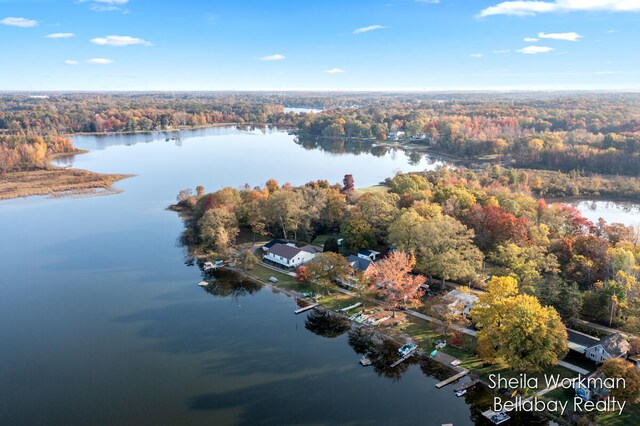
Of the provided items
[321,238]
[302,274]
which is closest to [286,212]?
[321,238]

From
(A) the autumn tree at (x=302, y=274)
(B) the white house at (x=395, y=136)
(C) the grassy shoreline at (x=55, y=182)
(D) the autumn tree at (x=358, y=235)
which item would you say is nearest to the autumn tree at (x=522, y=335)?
(A) the autumn tree at (x=302, y=274)

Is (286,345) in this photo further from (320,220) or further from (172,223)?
(172,223)

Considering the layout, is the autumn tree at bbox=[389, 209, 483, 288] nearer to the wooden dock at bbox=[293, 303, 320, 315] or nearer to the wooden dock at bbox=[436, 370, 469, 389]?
the wooden dock at bbox=[293, 303, 320, 315]

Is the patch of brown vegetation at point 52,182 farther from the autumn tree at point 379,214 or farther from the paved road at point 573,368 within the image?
the paved road at point 573,368

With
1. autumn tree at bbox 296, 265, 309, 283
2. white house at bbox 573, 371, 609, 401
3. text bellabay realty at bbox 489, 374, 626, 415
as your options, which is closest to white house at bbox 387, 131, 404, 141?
autumn tree at bbox 296, 265, 309, 283

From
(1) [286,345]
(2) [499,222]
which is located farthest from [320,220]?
(1) [286,345]

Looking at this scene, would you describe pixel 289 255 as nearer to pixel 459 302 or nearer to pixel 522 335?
pixel 459 302
